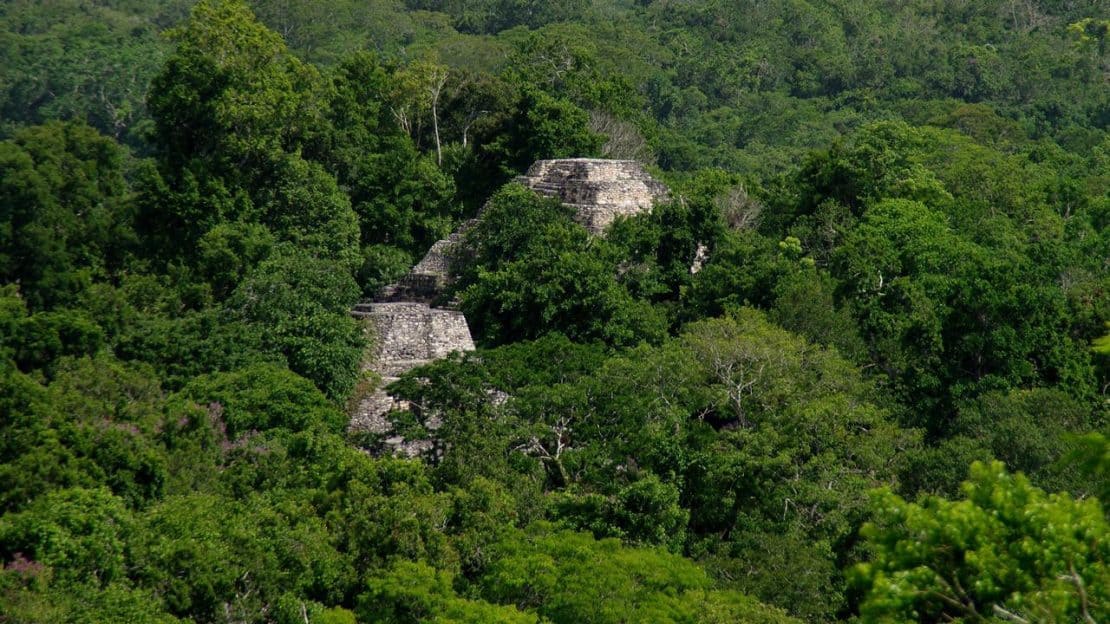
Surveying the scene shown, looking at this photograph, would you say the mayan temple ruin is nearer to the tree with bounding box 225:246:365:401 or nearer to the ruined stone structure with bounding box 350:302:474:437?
the ruined stone structure with bounding box 350:302:474:437

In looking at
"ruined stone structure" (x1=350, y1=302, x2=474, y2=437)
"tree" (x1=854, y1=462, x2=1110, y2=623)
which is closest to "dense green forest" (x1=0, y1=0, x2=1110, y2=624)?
"tree" (x1=854, y1=462, x2=1110, y2=623)

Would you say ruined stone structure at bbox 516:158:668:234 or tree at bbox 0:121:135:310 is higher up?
ruined stone structure at bbox 516:158:668:234

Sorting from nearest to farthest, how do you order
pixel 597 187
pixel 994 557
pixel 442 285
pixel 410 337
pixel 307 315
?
pixel 994 557 < pixel 410 337 < pixel 307 315 < pixel 442 285 < pixel 597 187

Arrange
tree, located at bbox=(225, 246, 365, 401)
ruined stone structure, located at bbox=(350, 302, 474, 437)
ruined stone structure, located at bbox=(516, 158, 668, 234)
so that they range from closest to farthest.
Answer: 1. tree, located at bbox=(225, 246, 365, 401)
2. ruined stone structure, located at bbox=(350, 302, 474, 437)
3. ruined stone structure, located at bbox=(516, 158, 668, 234)

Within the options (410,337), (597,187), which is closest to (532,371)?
(410,337)

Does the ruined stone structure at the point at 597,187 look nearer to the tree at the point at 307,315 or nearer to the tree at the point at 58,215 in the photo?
the tree at the point at 307,315

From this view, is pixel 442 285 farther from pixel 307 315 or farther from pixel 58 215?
pixel 58 215

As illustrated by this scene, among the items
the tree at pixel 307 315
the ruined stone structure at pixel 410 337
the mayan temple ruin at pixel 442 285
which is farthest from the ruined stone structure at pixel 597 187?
the tree at pixel 307 315

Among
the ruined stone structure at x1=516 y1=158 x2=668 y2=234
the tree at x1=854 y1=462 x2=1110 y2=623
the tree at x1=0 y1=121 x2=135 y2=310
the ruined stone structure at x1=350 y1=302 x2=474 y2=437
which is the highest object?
the tree at x1=854 y1=462 x2=1110 y2=623
